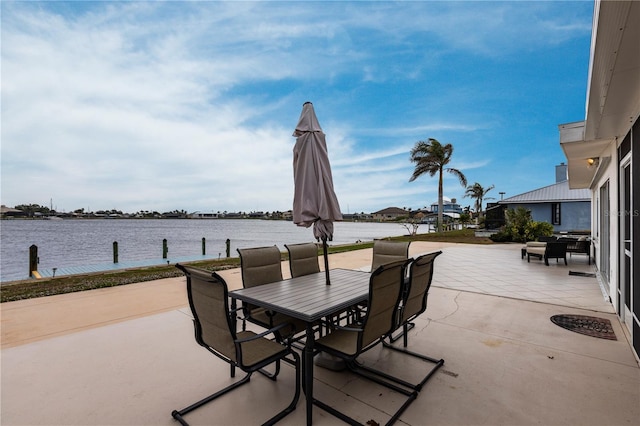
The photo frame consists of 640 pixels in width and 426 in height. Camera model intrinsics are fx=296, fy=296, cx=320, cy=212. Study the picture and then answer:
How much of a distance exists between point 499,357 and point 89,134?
61.0 ft

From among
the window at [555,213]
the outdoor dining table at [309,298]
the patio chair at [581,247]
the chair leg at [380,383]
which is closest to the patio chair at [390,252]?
the outdoor dining table at [309,298]

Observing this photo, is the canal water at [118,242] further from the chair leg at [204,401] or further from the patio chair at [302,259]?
the chair leg at [204,401]

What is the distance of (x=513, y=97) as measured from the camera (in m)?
18.0

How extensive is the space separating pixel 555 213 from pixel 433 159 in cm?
927

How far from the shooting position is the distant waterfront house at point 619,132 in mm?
1810

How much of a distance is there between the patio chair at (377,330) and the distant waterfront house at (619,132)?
6.48 ft

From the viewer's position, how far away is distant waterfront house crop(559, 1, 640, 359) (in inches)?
71.3

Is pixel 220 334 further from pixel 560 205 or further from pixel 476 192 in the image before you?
pixel 476 192

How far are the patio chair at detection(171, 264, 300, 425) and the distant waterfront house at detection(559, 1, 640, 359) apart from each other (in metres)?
2.82

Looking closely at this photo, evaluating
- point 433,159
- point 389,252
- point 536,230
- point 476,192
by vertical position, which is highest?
point 433,159

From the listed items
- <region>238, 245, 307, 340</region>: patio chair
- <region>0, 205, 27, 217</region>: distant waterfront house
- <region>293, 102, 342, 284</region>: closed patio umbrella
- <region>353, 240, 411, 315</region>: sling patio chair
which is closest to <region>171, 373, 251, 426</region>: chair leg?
<region>238, 245, 307, 340</region>: patio chair

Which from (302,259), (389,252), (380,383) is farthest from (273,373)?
(389,252)

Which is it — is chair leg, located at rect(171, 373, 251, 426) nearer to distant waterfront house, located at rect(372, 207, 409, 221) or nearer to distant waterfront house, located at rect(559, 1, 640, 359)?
distant waterfront house, located at rect(559, 1, 640, 359)

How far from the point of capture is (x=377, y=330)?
233 centimetres
